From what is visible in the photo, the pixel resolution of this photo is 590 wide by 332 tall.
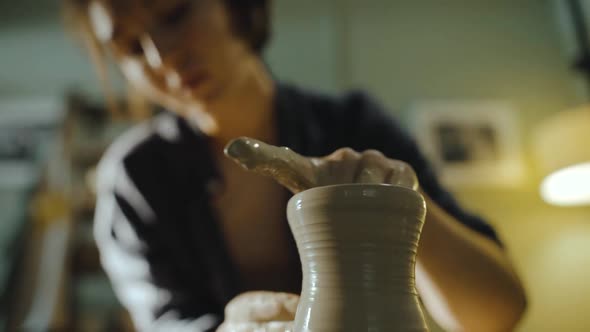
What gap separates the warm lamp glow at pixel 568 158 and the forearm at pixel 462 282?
3.06 feet

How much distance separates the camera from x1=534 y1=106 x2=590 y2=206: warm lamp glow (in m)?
1.27

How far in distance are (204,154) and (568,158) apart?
1.00 metres

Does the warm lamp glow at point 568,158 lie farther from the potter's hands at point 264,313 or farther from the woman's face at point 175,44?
the potter's hands at point 264,313

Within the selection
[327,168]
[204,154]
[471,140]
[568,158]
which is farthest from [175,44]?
[471,140]

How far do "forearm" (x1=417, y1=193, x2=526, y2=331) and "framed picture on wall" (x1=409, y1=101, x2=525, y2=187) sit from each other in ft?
3.98

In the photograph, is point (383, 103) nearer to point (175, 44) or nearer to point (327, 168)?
point (175, 44)

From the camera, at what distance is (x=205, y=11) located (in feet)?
2.33

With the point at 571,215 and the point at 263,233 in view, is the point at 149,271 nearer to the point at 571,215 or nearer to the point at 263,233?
the point at 263,233

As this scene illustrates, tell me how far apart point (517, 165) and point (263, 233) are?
1.26m

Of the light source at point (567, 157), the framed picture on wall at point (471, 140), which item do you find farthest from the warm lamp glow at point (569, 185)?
the framed picture on wall at point (471, 140)

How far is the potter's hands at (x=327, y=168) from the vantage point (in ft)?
0.99

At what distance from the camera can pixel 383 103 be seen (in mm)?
1744

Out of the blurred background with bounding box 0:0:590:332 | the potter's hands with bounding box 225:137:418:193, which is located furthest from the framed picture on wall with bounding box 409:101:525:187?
the potter's hands with bounding box 225:137:418:193

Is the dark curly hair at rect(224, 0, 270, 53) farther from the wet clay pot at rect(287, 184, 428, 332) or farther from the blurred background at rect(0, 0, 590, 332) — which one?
the blurred background at rect(0, 0, 590, 332)
